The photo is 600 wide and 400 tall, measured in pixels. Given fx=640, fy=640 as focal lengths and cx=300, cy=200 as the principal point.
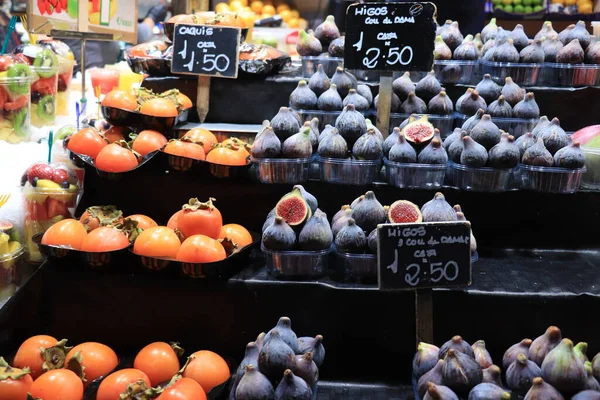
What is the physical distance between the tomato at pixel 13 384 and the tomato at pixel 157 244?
44 centimetres

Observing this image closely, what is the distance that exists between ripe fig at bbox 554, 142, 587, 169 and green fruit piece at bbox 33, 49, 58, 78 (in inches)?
76.6

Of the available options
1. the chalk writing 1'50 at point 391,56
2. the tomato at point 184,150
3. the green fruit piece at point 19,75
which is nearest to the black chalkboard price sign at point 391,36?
the chalk writing 1'50 at point 391,56

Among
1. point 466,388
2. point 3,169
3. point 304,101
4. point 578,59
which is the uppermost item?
point 578,59

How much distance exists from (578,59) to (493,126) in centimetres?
65

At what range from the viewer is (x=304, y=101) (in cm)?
235

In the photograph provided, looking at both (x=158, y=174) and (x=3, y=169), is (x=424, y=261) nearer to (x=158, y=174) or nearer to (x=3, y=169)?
(x=158, y=174)

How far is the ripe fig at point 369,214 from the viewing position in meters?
1.81

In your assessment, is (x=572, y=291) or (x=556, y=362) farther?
(x=572, y=291)

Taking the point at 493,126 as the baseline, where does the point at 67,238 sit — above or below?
below

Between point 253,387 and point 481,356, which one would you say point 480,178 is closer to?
point 481,356

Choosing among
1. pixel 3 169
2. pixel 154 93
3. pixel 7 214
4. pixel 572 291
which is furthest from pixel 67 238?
pixel 572 291

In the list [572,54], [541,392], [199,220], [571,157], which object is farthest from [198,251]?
[572,54]

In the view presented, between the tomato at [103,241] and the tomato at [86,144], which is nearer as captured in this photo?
the tomato at [103,241]

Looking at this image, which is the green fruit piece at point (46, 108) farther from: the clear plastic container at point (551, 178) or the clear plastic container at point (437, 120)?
the clear plastic container at point (551, 178)
